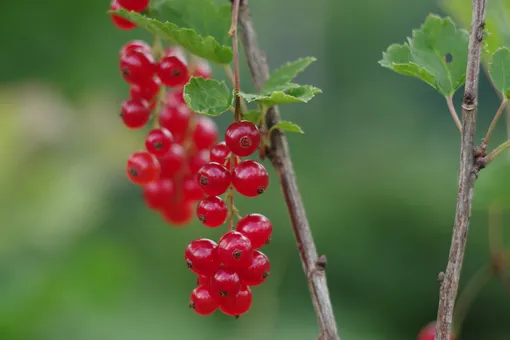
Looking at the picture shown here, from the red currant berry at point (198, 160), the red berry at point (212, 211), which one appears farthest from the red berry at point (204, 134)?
the red berry at point (212, 211)

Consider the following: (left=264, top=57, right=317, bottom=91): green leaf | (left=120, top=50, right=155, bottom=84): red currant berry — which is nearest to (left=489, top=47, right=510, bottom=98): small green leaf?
(left=264, top=57, right=317, bottom=91): green leaf

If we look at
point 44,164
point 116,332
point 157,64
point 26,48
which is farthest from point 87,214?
point 157,64

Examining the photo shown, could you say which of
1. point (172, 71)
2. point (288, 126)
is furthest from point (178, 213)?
point (288, 126)

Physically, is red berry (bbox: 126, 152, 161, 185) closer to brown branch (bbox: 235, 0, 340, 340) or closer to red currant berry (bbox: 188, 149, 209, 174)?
red currant berry (bbox: 188, 149, 209, 174)

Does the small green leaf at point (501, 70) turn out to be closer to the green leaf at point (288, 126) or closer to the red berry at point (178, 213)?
the green leaf at point (288, 126)

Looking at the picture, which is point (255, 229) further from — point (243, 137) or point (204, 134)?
point (204, 134)
